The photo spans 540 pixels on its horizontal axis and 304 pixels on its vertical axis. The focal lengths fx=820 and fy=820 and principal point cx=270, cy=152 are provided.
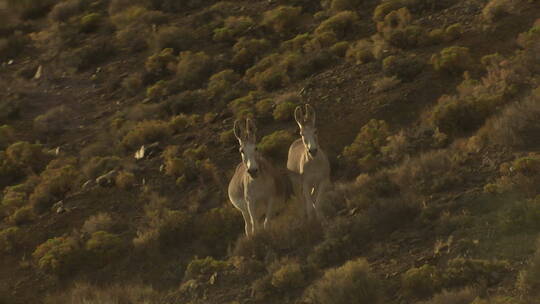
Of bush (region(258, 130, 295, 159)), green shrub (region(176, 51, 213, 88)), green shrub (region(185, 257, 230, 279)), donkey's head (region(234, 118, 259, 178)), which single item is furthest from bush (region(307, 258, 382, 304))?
green shrub (region(176, 51, 213, 88))

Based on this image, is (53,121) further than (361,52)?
Yes

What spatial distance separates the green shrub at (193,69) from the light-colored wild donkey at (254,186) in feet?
49.2

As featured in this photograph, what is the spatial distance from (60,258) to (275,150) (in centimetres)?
700

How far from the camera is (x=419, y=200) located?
53.3 ft

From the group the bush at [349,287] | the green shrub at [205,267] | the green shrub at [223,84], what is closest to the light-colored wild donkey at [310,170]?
the green shrub at [205,267]

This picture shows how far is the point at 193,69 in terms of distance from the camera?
1316 inches

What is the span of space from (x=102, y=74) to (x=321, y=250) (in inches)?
946

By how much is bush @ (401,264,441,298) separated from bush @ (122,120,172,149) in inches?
634

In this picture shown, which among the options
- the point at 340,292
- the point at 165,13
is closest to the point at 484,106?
the point at 340,292

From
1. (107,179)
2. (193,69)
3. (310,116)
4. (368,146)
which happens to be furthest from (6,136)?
(310,116)

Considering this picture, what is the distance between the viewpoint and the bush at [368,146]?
70.9ft

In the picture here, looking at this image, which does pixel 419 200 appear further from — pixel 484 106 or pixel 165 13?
pixel 165 13

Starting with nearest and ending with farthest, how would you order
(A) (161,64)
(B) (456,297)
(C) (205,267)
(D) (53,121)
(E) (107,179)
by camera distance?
(B) (456,297) → (C) (205,267) → (E) (107,179) → (D) (53,121) → (A) (161,64)

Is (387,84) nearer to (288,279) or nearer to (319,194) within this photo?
(319,194)
